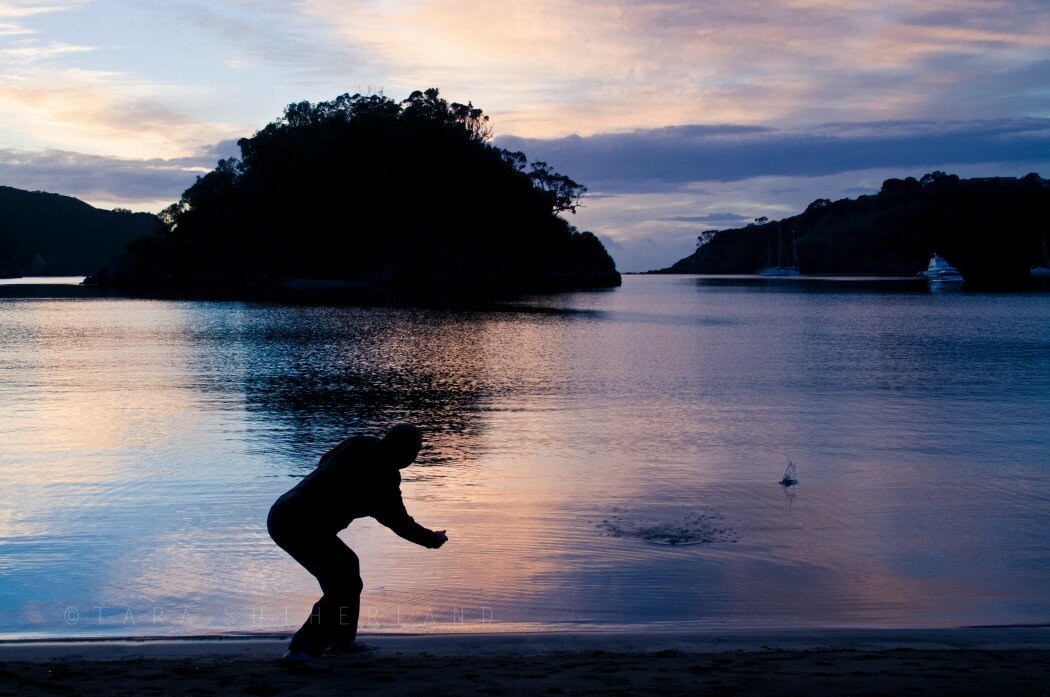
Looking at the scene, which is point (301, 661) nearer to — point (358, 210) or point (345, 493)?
point (345, 493)

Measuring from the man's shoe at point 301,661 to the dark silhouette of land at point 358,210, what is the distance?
110168 mm

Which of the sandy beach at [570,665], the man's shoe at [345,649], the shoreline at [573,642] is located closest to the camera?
the sandy beach at [570,665]

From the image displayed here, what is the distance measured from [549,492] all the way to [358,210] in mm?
115856

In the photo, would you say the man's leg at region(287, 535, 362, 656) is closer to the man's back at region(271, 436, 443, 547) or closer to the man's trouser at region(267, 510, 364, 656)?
the man's trouser at region(267, 510, 364, 656)

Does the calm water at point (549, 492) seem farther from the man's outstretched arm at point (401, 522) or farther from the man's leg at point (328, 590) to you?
the man's outstretched arm at point (401, 522)

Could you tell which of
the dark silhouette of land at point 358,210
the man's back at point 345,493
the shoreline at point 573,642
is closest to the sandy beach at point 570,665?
the shoreline at point 573,642

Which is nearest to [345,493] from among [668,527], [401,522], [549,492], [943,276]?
[401,522]

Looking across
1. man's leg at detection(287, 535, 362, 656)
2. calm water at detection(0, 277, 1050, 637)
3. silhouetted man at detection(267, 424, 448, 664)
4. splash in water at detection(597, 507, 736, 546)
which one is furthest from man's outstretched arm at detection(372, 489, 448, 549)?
splash in water at detection(597, 507, 736, 546)

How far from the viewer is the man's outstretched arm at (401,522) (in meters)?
5.86

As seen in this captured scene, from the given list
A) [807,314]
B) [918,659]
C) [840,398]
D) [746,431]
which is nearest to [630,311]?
[807,314]

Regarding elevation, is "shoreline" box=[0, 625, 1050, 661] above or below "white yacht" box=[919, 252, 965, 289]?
below

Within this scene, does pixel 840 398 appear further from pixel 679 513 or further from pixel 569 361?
pixel 679 513

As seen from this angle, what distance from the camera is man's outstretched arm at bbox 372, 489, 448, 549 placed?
19.2 ft

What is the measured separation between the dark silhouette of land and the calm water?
91.1m
